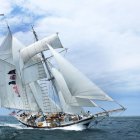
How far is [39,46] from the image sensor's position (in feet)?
220

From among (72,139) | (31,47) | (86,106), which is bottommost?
(72,139)

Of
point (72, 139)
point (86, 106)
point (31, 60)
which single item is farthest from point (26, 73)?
point (72, 139)

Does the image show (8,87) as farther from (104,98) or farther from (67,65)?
(104,98)

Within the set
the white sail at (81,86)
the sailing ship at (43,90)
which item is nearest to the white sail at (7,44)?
the sailing ship at (43,90)

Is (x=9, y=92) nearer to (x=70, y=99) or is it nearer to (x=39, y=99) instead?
(x=39, y=99)

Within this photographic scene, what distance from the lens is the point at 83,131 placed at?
2361 inches

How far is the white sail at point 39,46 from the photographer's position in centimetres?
6638

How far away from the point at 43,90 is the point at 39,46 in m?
10.1

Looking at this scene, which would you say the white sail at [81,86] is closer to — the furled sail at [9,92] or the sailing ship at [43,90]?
the sailing ship at [43,90]

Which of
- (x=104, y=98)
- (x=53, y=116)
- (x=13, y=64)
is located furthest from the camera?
(x=13, y=64)

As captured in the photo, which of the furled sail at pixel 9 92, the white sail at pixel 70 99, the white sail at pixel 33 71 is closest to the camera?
the white sail at pixel 70 99

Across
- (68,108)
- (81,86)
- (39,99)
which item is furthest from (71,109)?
(39,99)

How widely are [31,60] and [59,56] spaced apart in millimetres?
10887

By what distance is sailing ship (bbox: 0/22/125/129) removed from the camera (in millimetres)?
57375
